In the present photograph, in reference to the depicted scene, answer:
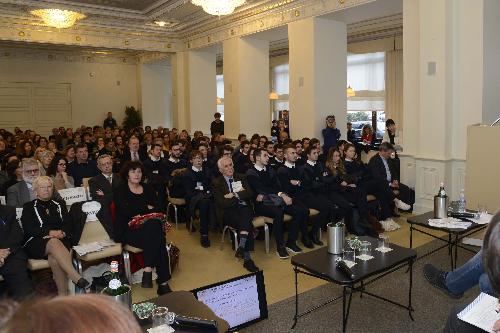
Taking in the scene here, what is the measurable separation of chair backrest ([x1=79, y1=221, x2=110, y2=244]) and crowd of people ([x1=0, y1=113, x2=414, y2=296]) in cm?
6

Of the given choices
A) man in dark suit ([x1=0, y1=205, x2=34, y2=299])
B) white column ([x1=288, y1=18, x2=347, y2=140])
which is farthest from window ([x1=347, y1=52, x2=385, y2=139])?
man in dark suit ([x1=0, y1=205, x2=34, y2=299])

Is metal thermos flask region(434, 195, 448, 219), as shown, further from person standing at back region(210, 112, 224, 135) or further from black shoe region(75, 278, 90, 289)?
person standing at back region(210, 112, 224, 135)

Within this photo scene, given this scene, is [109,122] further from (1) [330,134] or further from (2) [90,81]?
(1) [330,134]

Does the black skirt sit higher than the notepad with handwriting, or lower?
lower

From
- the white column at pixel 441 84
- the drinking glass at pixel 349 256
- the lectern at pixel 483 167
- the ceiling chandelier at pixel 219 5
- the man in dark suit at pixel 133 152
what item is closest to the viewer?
the drinking glass at pixel 349 256

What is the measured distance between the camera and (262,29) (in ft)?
32.4

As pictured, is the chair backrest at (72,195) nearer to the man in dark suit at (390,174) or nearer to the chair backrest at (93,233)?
the chair backrest at (93,233)

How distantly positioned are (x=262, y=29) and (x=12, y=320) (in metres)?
9.87

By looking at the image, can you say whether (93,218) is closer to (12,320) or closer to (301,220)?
(301,220)

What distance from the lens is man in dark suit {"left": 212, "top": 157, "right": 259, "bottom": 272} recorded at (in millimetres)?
4980

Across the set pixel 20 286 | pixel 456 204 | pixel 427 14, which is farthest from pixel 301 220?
pixel 427 14

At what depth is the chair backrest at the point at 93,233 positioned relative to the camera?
14.5 feet

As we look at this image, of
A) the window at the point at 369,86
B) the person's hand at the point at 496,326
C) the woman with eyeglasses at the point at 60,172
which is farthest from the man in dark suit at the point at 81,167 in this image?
the window at the point at 369,86

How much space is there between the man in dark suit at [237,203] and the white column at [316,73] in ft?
12.3
